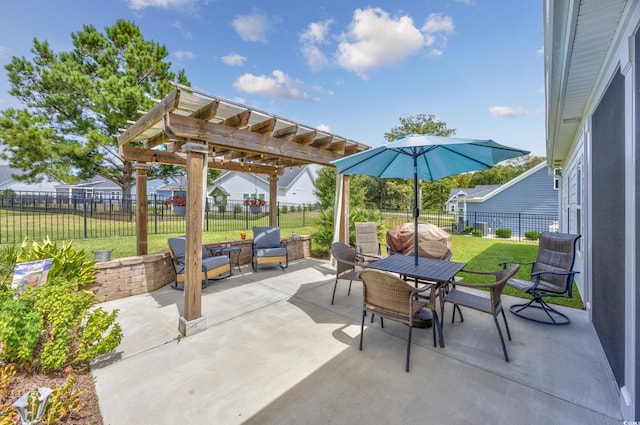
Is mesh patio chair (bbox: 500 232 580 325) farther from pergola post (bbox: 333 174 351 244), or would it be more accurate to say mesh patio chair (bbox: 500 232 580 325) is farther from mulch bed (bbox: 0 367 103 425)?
mulch bed (bbox: 0 367 103 425)

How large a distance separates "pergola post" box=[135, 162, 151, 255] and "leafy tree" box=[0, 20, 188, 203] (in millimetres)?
6416

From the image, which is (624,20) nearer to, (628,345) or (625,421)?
(628,345)

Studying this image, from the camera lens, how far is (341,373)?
257 centimetres

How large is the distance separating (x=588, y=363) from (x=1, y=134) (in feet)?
56.6

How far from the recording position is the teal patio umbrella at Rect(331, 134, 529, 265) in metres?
3.21

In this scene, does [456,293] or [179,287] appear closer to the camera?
[456,293]

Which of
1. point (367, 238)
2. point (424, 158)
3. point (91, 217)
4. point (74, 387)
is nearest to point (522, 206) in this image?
point (367, 238)

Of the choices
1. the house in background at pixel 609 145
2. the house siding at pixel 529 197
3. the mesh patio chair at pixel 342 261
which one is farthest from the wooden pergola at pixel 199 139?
the house siding at pixel 529 197

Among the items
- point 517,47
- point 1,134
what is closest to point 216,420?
point 517,47

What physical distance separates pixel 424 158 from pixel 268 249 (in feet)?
13.2

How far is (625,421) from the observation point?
1.96 metres

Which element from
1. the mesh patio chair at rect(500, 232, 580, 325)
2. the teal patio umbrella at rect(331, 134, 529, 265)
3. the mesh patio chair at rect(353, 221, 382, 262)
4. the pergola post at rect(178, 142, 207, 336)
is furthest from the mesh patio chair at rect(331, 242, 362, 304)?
the mesh patio chair at rect(500, 232, 580, 325)

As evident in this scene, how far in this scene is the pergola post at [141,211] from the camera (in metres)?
5.57

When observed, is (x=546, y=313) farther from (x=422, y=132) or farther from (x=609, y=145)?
(x=422, y=132)
